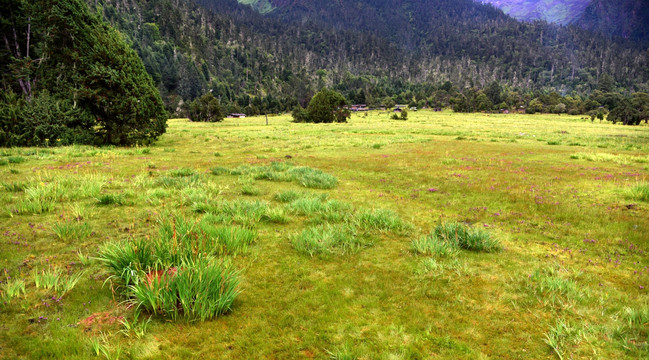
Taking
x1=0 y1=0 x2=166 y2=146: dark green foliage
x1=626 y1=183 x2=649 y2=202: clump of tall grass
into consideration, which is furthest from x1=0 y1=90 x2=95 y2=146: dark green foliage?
x1=626 y1=183 x2=649 y2=202: clump of tall grass

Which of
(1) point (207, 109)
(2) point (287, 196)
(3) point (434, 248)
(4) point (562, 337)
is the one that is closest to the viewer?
(4) point (562, 337)

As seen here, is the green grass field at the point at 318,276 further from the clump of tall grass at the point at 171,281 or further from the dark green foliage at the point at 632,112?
the dark green foliage at the point at 632,112

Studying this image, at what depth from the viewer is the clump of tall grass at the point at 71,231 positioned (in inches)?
232

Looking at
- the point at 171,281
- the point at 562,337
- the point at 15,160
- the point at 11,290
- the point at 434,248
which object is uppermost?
the point at 15,160

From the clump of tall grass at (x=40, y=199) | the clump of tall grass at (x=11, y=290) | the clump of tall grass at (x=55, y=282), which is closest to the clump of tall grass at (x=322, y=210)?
the clump of tall grass at (x=55, y=282)

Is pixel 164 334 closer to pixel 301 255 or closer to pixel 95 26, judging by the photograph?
pixel 301 255

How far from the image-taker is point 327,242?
6.07 m

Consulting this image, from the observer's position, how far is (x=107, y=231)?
21.1 ft

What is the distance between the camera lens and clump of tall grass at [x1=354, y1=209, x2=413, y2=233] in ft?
24.1

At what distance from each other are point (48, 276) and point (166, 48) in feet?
681

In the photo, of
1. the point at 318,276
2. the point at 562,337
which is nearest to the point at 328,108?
the point at 318,276

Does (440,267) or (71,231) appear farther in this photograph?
(71,231)

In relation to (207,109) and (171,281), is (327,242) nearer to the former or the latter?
(171,281)

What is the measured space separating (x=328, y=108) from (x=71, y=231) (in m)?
72.8
